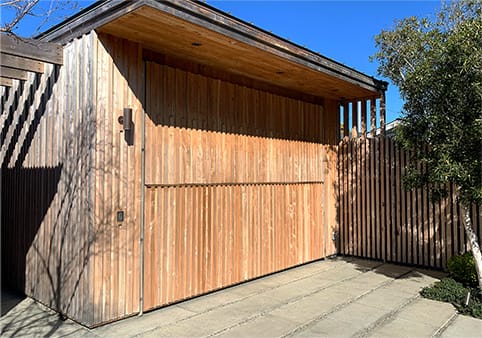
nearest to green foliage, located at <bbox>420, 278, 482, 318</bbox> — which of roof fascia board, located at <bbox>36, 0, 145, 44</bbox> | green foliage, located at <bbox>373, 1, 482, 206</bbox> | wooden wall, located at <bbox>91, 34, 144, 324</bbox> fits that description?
green foliage, located at <bbox>373, 1, 482, 206</bbox>

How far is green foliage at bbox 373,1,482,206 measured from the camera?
176 inches

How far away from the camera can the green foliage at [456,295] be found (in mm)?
4480

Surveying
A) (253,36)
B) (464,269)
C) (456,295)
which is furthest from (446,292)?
(253,36)

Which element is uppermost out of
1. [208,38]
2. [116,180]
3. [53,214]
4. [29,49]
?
[208,38]

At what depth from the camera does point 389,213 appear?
7.17m

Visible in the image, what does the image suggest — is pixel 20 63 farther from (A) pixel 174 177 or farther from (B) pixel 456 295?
(B) pixel 456 295

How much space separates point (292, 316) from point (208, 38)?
138 inches

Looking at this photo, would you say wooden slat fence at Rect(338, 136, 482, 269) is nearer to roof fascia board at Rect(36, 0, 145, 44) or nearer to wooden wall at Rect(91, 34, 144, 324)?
wooden wall at Rect(91, 34, 144, 324)

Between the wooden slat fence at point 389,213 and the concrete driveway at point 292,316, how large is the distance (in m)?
0.98

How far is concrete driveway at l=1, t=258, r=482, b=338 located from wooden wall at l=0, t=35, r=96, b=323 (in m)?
0.38

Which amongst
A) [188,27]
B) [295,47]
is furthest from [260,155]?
[188,27]

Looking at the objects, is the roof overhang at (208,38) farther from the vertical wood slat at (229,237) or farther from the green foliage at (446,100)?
the vertical wood slat at (229,237)

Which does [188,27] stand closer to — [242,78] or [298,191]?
[242,78]

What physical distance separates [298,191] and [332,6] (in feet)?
11.3
